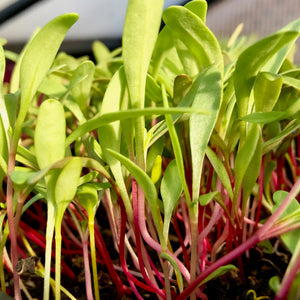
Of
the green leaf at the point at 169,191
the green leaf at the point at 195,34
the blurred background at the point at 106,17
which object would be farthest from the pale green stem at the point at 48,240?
the blurred background at the point at 106,17

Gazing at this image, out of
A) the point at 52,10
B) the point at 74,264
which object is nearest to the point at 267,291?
the point at 74,264

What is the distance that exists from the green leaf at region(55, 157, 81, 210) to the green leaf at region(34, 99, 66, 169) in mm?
23

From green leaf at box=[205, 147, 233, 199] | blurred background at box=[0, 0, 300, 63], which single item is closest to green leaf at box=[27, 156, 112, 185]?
green leaf at box=[205, 147, 233, 199]

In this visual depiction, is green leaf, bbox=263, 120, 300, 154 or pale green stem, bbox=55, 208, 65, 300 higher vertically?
green leaf, bbox=263, 120, 300, 154

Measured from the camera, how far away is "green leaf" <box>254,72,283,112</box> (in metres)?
0.35

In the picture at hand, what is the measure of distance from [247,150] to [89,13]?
2.05 m

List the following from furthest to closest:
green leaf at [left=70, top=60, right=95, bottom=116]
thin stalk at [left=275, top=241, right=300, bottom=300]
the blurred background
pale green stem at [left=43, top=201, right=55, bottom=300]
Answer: the blurred background
green leaf at [left=70, top=60, right=95, bottom=116]
pale green stem at [left=43, top=201, right=55, bottom=300]
thin stalk at [left=275, top=241, right=300, bottom=300]

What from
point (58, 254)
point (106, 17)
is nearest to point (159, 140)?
point (58, 254)

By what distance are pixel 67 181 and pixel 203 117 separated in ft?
0.47

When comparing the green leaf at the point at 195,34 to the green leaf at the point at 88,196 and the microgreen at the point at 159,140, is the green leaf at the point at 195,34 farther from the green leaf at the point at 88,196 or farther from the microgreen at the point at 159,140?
the green leaf at the point at 88,196

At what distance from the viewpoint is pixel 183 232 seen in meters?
0.59

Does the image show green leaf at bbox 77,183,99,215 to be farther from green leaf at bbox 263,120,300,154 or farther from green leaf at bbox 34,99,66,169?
green leaf at bbox 263,120,300,154

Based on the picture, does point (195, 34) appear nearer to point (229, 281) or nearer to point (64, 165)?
point (64, 165)

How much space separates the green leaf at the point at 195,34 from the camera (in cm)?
33
